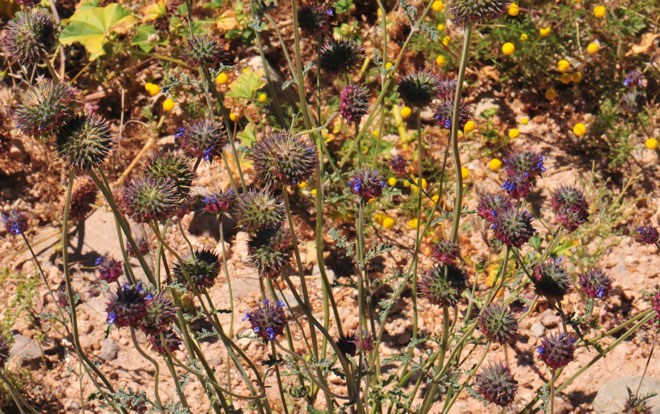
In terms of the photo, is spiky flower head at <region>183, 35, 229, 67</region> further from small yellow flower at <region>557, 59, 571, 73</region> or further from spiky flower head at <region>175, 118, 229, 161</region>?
small yellow flower at <region>557, 59, 571, 73</region>

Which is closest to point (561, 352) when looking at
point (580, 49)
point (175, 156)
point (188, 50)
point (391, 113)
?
point (175, 156)

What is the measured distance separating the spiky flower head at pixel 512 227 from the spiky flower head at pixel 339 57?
1.31 metres

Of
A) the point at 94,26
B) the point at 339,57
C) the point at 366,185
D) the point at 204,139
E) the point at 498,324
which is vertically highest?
the point at 94,26

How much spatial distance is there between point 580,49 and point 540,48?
0.37m

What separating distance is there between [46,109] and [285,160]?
3.17 feet

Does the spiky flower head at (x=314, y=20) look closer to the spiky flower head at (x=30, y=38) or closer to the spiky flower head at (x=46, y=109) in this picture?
the spiky flower head at (x=30, y=38)

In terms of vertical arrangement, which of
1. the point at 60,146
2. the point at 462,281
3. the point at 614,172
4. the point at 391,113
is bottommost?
the point at 462,281

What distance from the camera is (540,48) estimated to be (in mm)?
5793

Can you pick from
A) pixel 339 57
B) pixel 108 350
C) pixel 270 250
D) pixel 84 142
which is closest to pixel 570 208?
pixel 339 57

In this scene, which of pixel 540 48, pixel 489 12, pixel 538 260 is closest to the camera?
pixel 489 12

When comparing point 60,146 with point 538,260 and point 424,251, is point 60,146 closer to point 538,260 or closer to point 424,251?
point 538,260

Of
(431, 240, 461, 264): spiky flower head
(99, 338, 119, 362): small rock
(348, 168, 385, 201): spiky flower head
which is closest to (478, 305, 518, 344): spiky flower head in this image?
(431, 240, 461, 264): spiky flower head

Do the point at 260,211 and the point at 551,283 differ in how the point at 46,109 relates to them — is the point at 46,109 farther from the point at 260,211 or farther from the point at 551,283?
the point at 551,283

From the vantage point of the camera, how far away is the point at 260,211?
2.81 m
